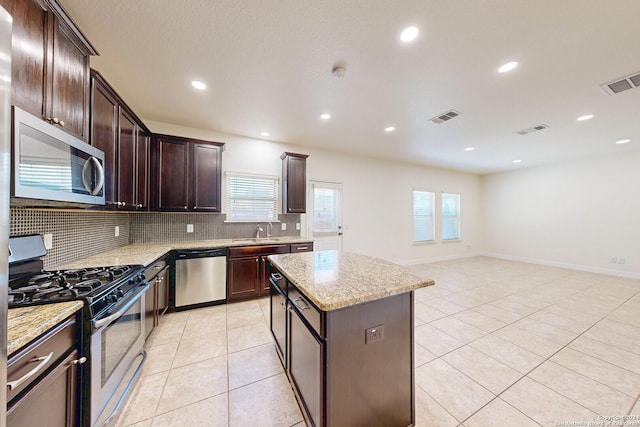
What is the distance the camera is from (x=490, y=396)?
5.39 feet

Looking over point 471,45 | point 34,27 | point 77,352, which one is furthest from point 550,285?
point 34,27

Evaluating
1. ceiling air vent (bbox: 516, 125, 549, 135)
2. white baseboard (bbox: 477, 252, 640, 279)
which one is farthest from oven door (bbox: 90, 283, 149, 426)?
white baseboard (bbox: 477, 252, 640, 279)

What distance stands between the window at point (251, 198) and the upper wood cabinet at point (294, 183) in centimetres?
24

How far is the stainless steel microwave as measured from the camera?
1.10 m

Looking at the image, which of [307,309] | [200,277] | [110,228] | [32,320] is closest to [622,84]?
[307,309]

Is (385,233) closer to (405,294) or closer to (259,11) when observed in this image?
(405,294)

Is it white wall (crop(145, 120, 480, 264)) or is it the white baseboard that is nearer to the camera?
white wall (crop(145, 120, 480, 264))

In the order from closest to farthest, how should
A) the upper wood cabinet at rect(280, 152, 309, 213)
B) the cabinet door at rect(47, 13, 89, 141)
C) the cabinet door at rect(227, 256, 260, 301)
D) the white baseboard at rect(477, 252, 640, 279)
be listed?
the cabinet door at rect(47, 13, 89, 141)
the cabinet door at rect(227, 256, 260, 301)
the upper wood cabinet at rect(280, 152, 309, 213)
the white baseboard at rect(477, 252, 640, 279)

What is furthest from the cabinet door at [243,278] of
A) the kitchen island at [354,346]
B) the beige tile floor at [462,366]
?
the kitchen island at [354,346]

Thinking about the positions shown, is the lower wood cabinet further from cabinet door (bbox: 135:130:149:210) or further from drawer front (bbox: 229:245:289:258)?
cabinet door (bbox: 135:130:149:210)

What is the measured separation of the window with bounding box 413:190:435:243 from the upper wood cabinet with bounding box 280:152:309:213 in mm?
3549

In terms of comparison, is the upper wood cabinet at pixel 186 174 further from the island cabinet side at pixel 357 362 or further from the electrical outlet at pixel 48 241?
the island cabinet side at pixel 357 362

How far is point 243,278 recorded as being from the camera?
3336mm

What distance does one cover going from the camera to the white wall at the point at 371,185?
4051 millimetres
